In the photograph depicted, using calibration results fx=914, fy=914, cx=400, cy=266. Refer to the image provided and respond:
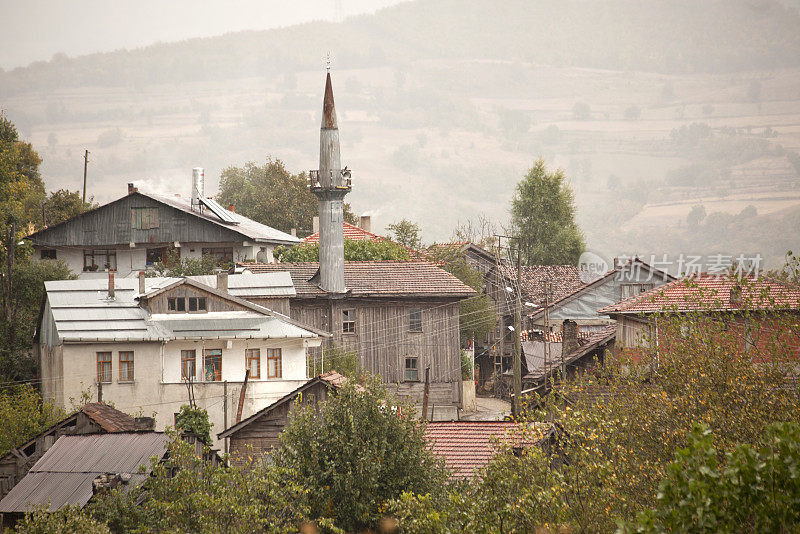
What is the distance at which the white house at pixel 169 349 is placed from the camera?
3569 centimetres

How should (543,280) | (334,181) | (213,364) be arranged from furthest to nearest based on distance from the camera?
1. (543,280)
2. (334,181)
3. (213,364)

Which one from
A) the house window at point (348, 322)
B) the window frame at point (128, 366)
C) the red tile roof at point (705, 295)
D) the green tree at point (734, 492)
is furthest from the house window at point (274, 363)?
the green tree at point (734, 492)

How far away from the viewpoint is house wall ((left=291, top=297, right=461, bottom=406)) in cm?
4400

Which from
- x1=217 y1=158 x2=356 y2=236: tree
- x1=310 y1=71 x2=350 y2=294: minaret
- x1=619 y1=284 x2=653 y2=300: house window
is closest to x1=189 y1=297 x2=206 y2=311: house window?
x1=310 y1=71 x2=350 y2=294: minaret

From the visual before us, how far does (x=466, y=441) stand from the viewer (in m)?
25.8

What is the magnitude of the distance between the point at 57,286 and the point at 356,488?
80.6ft

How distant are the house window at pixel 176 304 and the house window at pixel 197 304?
0.29m

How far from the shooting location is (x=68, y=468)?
950 inches

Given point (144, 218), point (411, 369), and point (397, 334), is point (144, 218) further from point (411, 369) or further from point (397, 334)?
point (411, 369)

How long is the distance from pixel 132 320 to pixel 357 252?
60.3 feet

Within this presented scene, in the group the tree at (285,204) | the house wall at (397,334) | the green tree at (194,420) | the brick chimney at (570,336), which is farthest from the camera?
the tree at (285,204)

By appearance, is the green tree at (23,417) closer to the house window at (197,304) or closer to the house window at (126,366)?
the house window at (126,366)

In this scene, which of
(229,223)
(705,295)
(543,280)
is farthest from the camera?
(543,280)

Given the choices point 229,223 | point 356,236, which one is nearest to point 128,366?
point 229,223
